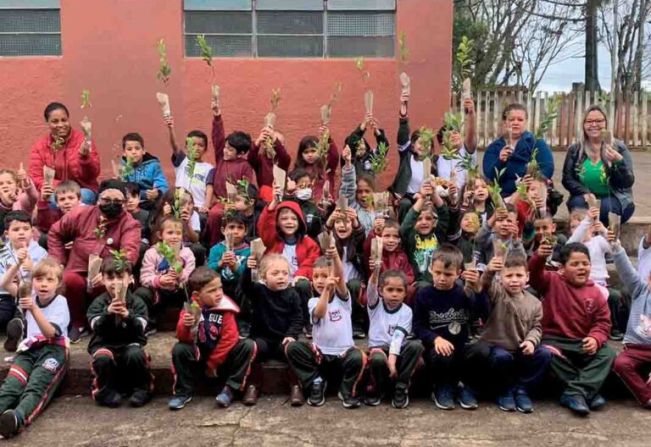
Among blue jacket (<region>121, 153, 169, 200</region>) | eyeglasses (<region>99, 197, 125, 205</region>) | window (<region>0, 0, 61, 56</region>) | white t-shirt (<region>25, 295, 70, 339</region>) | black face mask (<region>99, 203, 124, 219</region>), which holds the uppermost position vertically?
window (<region>0, 0, 61, 56</region>)

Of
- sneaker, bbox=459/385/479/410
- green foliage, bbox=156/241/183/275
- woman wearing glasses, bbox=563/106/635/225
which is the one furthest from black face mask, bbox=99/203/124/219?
woman wearing glasses, bbox=563/106/635/225

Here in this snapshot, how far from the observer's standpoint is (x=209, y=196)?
6.44 meters

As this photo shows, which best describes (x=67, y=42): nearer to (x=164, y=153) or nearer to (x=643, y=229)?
(x=164, y=153)

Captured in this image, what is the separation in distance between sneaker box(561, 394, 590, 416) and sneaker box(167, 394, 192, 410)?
2.39m

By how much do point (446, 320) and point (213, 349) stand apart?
4.97 feet

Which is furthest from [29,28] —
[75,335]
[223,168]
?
[75,335]

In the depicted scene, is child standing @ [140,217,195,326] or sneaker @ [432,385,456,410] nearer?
sneaker @ [432,385,456,410]

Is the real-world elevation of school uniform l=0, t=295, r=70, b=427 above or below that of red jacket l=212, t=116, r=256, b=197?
below

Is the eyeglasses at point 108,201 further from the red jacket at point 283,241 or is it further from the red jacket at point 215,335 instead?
the red jacket at point 215,335

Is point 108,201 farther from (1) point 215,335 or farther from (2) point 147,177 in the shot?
(1) point 215,335

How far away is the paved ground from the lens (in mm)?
4082

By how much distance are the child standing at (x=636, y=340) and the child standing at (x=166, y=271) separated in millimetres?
2942

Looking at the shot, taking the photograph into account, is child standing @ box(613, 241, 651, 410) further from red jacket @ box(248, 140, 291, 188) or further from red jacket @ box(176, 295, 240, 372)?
red jacket @ box(248, 140, 291, 188)

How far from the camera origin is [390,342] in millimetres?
4656
